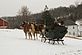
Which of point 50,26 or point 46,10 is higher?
point 46,10

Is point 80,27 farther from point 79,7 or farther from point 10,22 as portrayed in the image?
point 10,22

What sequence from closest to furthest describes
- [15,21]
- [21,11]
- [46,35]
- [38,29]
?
[46,35] → [38,29] → [15,21] → [21,11]

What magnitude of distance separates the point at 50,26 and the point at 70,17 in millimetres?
97875

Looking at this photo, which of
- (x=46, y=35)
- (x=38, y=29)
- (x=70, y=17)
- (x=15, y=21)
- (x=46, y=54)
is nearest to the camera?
(x=46, y=54)

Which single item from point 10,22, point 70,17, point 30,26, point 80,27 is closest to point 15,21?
point 10,22

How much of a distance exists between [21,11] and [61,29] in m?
89.6


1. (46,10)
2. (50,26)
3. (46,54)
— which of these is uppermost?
(46,10)

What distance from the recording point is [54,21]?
18.8 m

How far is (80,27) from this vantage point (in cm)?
9475

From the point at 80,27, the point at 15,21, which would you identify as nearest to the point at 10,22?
the point at 15,21

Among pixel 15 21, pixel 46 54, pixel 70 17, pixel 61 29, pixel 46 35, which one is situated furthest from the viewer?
pixel 70 17

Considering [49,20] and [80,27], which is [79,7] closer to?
[80,27]

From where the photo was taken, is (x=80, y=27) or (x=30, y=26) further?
(x=80, y=27)

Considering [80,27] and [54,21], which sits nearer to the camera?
[54,21]
